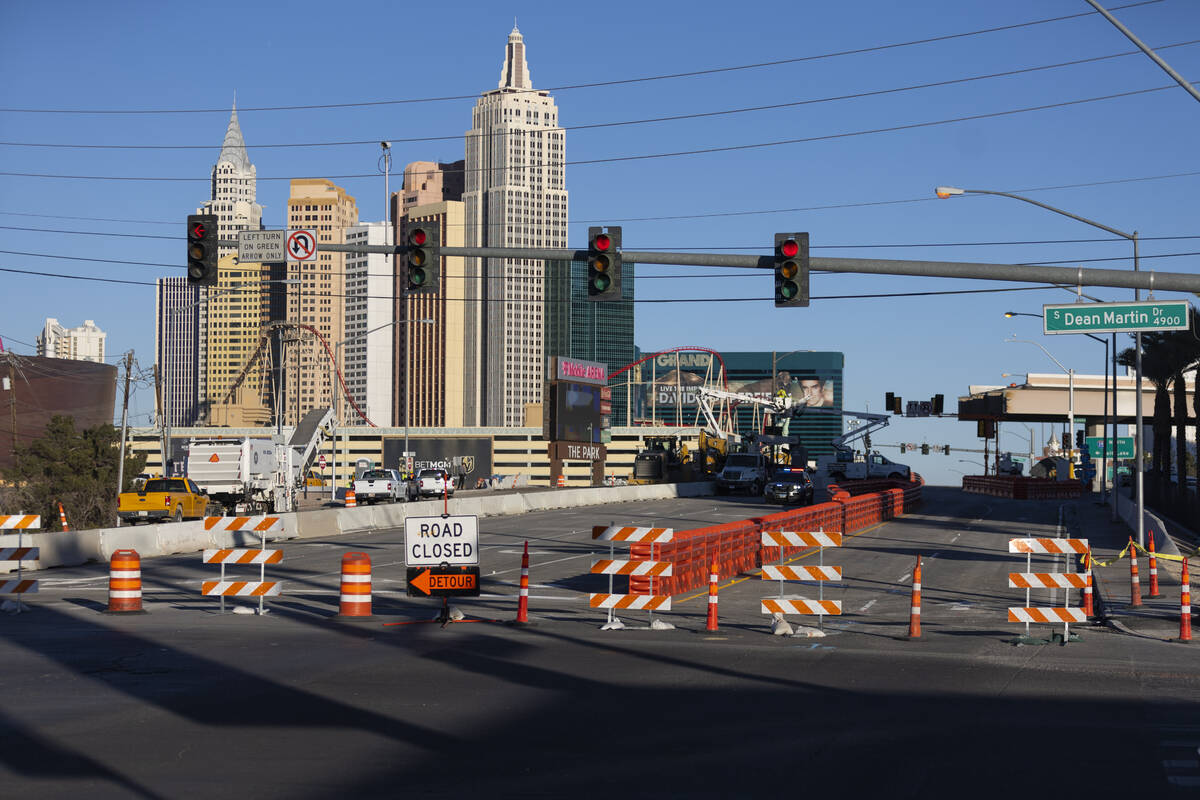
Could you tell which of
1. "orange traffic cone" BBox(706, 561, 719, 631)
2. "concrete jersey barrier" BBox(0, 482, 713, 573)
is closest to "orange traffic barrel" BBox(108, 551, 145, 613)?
"concrete jersey barrier" BBox(0, 482, 713, 573)

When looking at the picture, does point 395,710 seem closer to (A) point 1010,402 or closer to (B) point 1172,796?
(B) point 1172,796

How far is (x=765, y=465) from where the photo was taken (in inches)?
3000

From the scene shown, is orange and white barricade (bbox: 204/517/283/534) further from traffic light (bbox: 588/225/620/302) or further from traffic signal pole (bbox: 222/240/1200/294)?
traffic light (bbox: 588/225/620/302)

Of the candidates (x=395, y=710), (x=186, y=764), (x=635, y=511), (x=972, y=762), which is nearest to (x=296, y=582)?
(x=395, y=710)

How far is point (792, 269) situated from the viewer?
2192 cm

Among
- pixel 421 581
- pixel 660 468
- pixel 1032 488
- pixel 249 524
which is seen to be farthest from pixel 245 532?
pixel 1032 488

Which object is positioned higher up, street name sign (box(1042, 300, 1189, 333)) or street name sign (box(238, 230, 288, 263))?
street name sign (box(238, 230, 288, 263))

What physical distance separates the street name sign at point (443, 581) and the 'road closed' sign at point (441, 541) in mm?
111

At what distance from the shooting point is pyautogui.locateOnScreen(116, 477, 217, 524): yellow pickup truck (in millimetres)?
43719

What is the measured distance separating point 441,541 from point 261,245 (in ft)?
31.4

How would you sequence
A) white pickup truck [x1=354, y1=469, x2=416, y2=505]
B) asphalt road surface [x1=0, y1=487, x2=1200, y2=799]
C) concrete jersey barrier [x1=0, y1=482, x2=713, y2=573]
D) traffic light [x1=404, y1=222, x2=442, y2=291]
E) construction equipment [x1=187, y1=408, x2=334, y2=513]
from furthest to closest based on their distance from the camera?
white pickup truck [x1=354, y1=469, x2=416, y2=505] < construction equipment [x1=187, y1=408, x2=334, y2=513] < concrete jersey barrier [x1=0, y1=482, x2=713, y2=573] < traffic light [x1=404, y1=222, x2=442, y2=291] < asphalt road surface [x1=0, y1=487, x2=1200, y2=799]

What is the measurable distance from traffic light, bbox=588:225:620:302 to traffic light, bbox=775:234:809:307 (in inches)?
117

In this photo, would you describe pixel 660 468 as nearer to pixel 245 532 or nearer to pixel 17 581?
pixel 245 532

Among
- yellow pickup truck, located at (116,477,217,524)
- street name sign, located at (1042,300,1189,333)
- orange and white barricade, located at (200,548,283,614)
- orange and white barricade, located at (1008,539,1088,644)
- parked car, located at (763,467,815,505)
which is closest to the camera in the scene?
orange and white barricade, located at (1008,539,1088,644)
